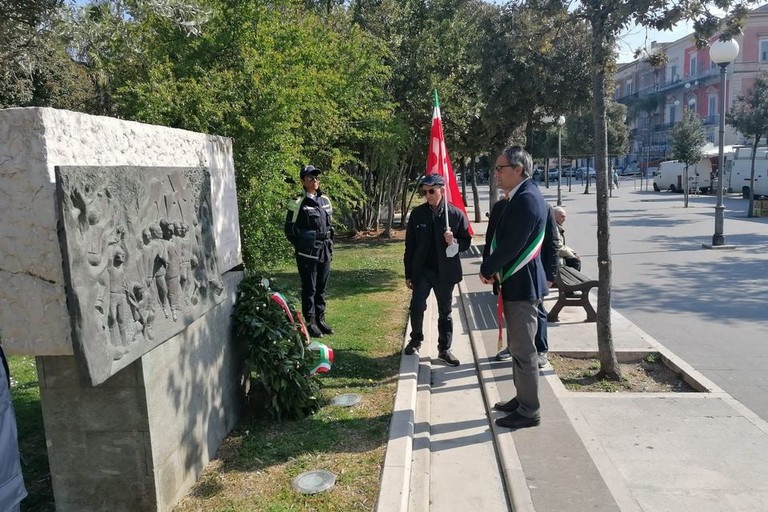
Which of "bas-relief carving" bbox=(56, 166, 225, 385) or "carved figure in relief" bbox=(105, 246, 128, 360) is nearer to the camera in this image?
"bas-relief carving" bbox=(56, 166, 225, 385)

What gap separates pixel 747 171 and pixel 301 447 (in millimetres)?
34978

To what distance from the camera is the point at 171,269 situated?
3.57m

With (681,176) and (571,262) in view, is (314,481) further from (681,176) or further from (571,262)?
(681,176)

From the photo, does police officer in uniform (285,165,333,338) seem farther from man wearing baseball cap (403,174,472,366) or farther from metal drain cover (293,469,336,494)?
metal drain cover (293,469,336,494)

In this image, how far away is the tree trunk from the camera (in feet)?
18.4

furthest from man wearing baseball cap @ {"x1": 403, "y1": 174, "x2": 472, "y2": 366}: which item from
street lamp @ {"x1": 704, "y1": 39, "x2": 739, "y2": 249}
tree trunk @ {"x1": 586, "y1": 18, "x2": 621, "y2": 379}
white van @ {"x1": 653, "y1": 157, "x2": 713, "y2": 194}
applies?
white van @ {"x1": 653, "y1": 157, "x2": 713, "y2": 194}

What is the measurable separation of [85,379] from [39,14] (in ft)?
17.8

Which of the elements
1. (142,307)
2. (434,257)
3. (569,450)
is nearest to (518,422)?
(569,450)

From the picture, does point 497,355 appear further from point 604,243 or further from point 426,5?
point 426,5

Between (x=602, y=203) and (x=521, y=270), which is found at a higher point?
(x=602, y=203)

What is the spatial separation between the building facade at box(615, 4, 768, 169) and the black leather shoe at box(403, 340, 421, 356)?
46626 millimetres

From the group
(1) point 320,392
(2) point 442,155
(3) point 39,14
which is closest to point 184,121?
(3) point 39,14

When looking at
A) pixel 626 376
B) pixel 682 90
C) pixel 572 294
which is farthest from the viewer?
pixel 682 90

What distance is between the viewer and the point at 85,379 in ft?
8.91
